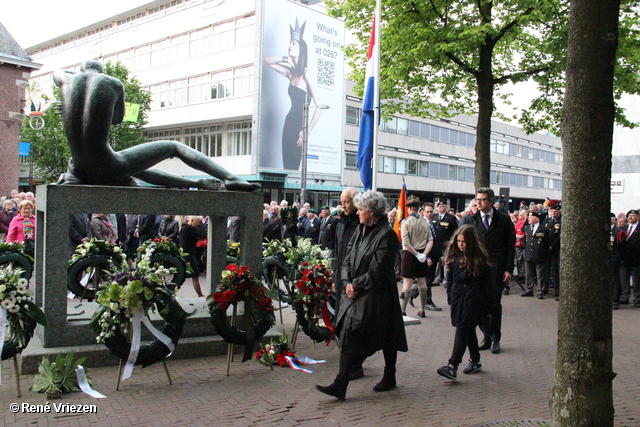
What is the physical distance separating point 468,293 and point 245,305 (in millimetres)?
2448

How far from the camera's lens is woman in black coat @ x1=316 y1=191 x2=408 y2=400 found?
5348 millimetres

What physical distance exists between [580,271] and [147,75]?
50559 millimetres

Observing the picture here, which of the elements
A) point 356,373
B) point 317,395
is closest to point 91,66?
point 317,395

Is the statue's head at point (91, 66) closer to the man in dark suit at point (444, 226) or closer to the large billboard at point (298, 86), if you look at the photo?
the man in dark suit at point (444, 226)

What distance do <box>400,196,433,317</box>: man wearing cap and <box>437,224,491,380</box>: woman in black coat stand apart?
324 centimetres

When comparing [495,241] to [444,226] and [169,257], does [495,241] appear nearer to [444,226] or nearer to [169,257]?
[169,257]

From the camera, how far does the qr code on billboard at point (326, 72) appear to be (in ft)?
148

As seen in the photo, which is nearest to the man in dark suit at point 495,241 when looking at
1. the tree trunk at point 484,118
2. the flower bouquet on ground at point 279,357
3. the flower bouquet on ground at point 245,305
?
the flower bouquet on ground at point 279,357

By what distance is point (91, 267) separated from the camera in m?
8.32

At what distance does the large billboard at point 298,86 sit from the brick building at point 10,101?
16.1 metres

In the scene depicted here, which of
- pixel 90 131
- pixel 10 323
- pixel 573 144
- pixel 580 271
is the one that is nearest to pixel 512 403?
pixel 580 271

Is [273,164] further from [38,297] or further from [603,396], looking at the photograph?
[603,396]

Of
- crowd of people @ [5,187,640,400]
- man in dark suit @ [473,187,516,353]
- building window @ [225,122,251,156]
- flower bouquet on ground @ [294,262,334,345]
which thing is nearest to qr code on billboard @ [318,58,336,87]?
building window @ [225,122,251,156]

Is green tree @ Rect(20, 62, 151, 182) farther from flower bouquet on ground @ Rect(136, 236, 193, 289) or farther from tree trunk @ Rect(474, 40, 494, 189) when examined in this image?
flower bouquet on ground @ Rect(136, 236, 193, 289)
